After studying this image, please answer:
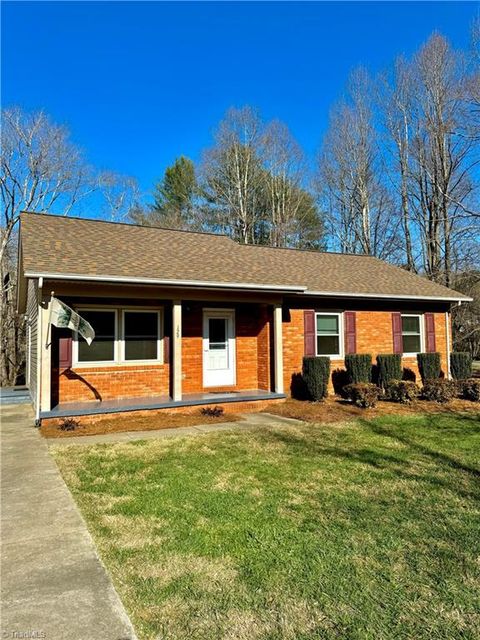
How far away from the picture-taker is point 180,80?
55.0ft

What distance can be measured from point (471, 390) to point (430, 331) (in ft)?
9.27

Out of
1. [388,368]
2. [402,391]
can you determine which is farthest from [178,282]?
[388,368]

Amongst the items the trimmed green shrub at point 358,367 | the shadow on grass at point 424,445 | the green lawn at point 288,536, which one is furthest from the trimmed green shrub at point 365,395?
the green lawn at point 288,536

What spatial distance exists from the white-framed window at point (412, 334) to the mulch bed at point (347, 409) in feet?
8.95

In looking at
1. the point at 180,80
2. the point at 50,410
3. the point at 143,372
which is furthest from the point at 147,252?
the point at 180,80

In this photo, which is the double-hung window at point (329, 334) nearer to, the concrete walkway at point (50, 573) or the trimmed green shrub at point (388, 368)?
the trimmed green shrub at point (388, 368)

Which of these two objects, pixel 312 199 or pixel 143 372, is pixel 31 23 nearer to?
pixel 143 372

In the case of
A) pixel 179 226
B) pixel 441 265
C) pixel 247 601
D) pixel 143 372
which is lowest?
pixel 247 601

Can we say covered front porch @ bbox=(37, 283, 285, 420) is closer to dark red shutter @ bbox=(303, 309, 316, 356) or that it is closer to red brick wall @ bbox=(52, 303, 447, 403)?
red brick wall @ bbox=(52, 303, 447, 403)

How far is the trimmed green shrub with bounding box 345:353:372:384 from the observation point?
1203cm

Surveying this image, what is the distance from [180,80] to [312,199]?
14357 mm

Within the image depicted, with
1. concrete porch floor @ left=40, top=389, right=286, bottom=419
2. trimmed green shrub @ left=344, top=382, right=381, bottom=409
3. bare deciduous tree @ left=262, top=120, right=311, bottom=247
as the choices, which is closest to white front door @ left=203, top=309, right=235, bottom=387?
concrete porch floor @ left=40, top=389, right=286, bottom=419

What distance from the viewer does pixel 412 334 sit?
14070mm

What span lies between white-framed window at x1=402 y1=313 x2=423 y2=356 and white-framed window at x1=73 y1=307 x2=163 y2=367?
7685mm
